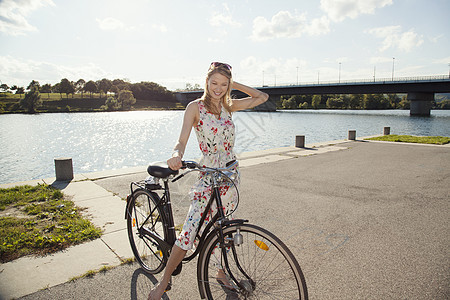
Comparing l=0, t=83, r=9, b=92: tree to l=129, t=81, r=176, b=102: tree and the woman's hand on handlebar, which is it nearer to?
l=129, t=81, r=176, b=102: tree

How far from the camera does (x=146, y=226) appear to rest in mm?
3336

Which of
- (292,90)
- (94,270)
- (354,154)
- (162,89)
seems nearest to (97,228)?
(94,270)

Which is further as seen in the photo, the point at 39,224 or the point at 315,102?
the point at 315,102

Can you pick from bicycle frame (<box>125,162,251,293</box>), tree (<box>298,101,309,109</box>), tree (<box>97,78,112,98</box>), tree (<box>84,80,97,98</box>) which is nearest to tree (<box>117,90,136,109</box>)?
tree (<box>84,80,97,98</box>)

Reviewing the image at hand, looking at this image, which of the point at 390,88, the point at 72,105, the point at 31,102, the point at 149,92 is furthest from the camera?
the point at 149,92

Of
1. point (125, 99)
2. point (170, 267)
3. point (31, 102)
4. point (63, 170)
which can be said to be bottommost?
point (63, 170)

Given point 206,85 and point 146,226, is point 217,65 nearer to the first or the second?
point 206,85

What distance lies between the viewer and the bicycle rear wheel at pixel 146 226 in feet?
10.1

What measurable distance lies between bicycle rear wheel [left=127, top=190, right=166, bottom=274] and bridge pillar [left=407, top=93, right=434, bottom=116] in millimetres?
75625

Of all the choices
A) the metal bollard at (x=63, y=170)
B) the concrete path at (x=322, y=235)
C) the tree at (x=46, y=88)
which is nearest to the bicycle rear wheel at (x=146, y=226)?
the concrete path at (x=322, y=235)

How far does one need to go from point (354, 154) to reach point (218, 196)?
1156 centimetres

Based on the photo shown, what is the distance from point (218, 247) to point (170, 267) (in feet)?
1.55

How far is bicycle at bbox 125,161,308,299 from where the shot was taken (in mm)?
2232

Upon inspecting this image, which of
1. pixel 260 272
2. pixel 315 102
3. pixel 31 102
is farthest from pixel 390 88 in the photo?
pixel 31 102
